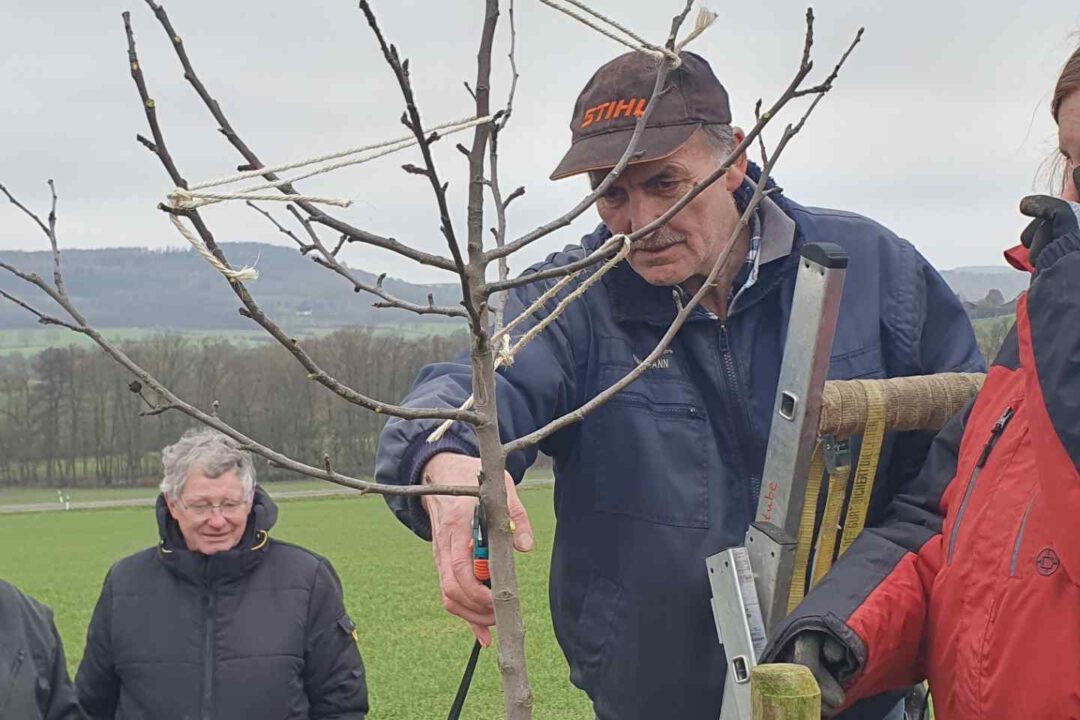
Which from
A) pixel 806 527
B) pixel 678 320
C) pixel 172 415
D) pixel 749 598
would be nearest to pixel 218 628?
pixel 749 598

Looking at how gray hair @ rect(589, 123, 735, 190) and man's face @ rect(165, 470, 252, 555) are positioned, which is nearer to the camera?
gray hair @ rect(589, 123, 735, 190)

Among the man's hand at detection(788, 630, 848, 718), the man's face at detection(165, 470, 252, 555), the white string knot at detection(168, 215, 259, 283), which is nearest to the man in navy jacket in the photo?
the man's hand at detection(788, 630, 848, 718)

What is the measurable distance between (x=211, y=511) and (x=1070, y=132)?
3371 mm

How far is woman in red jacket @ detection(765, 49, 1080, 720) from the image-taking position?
1676 millimetres

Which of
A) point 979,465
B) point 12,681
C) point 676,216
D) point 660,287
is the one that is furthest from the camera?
point 12,681

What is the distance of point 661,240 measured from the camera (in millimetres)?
2484

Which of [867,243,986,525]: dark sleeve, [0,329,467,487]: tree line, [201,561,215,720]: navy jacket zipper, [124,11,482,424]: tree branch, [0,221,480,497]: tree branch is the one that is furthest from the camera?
→ [0,329,467,487]: tree line

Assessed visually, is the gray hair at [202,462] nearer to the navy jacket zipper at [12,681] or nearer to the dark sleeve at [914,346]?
the navy jacket zipper at [12,681]

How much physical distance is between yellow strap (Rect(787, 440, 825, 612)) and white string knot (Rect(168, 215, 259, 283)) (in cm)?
145

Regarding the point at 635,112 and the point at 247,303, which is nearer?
the point at 247,303

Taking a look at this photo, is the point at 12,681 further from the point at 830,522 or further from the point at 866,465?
the point at 866,465

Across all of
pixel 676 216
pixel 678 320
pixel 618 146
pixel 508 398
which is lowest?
pixel 508 398

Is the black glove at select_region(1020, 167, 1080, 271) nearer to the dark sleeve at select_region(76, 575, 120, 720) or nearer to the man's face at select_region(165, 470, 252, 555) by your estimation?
the man's face at select_region(165, 470, 252, 555)

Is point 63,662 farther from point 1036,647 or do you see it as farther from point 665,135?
point 1036,647
